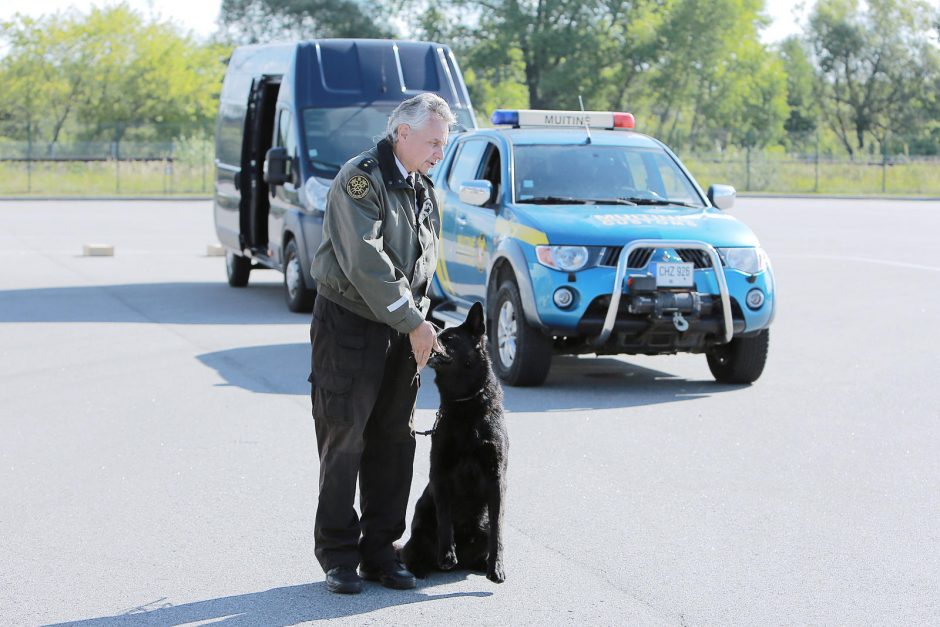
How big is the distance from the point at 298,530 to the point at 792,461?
113 inches

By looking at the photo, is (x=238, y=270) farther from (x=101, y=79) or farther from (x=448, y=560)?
(x=101, y=79)

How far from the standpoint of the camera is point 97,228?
95.9 feet

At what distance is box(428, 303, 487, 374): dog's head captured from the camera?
17.5 ft

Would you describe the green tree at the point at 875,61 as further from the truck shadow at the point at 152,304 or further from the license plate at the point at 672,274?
the license plate at the point at 672,274

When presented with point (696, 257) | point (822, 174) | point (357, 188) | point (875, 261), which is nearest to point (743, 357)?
point (696, 257)

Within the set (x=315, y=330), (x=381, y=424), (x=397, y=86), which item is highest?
(x=397, y=86)

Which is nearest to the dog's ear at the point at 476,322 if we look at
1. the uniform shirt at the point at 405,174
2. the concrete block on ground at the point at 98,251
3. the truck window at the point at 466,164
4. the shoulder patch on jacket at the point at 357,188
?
the uniform shirt at the point at 405,174

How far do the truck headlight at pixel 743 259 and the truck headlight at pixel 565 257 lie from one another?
0.98 metres

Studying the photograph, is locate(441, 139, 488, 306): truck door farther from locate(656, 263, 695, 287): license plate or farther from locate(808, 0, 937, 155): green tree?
locate(808, 0, 937, 155): green tree

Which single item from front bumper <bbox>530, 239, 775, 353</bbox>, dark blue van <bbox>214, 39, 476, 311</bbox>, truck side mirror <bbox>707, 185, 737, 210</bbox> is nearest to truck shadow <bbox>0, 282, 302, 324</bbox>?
dark blue van <bbox>214, 39, 476, 311</bbox>

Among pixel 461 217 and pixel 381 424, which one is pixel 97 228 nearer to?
pixel 461 217

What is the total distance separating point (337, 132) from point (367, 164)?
10.4 metres

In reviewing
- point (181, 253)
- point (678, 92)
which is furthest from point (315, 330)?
point (678, 92)

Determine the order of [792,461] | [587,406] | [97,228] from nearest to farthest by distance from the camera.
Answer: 1. [792,461]
2. [587,406]
3. [97,228]
